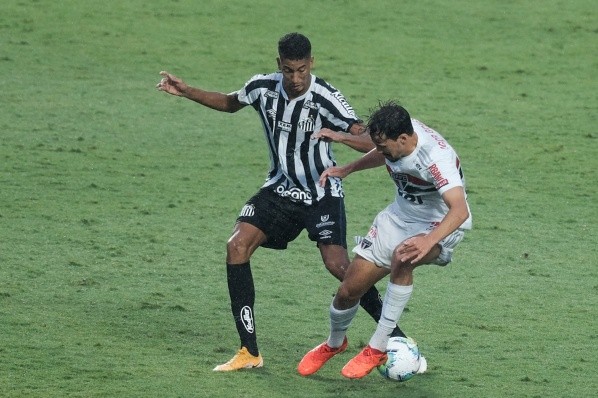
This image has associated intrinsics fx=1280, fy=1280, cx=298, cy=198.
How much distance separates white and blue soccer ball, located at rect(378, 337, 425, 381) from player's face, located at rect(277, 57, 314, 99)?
167 cm

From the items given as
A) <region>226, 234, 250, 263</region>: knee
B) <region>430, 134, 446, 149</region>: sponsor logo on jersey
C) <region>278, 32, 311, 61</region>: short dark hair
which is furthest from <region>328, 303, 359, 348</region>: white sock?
<region>278, 32, 311, 61</region>: short dark hair

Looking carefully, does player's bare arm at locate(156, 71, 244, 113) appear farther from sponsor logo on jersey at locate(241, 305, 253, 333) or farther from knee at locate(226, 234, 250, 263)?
sponsor logo on jersey at locate(241, 305, 253, 333)

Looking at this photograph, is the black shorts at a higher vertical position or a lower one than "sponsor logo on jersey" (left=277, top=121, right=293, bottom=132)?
lower

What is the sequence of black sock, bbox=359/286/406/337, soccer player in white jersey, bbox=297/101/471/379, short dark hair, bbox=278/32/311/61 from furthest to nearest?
black sock, bbox=359/286/406/337
short dark hair, bbox=278/32/311/61
soccer player in white jersey, bbox=297/101/471/379

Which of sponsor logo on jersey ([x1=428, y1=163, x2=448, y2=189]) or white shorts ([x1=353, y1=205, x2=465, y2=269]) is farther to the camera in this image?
white shorts ([x1=353, y1=205, x2=465, y2=269])

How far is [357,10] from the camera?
18922 mm

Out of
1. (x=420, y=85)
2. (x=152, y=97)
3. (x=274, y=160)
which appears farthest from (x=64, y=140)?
(x=274, y=160)

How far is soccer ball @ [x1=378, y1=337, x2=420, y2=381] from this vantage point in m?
7.41

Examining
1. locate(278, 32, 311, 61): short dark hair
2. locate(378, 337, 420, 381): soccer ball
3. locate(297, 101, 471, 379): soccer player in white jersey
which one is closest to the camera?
locate(297, 101, 471, 379): soccer player in white jersey

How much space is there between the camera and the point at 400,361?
24.3 ft

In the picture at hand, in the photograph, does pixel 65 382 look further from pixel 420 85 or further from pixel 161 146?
pixel 420 85

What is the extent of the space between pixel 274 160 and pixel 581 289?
290 centimetres

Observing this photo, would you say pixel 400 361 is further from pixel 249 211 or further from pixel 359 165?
pixel 249 211

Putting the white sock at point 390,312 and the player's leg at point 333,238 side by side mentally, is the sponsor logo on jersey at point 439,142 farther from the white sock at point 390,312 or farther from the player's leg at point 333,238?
the player's leg at point 333,238
